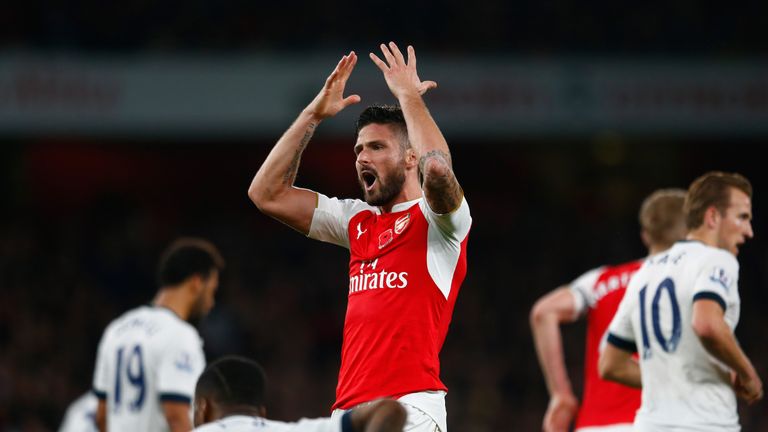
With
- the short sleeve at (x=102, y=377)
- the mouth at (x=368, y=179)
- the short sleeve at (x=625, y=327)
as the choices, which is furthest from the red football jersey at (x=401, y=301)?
the short sleeve at (x=102, y=377)

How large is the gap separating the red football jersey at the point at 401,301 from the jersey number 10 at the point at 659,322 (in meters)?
1.24

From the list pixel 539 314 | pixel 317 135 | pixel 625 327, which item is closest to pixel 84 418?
pixel 539 314

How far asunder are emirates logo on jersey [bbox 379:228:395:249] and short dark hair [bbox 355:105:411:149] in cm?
33

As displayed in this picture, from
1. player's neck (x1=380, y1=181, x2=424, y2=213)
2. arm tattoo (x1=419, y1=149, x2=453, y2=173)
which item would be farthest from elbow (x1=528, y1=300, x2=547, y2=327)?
arm tattoo (x1=419, y1=149, x2=453, y2=173)

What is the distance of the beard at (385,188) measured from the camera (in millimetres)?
4496

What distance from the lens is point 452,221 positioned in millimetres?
4285

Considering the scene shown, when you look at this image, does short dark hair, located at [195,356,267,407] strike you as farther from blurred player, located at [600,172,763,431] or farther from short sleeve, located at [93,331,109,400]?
short sleeve, located at [93,331,109,400]

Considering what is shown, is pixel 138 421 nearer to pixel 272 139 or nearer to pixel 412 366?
pixel 412 366

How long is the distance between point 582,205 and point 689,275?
12968 millimetres

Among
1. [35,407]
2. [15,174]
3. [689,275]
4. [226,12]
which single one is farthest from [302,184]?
[689,275]

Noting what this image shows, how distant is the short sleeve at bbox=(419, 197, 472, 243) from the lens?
4.27 meters

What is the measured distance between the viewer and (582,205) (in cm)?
1806

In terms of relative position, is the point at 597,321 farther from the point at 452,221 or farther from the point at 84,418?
the point at 84,418

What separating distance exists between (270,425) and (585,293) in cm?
321
